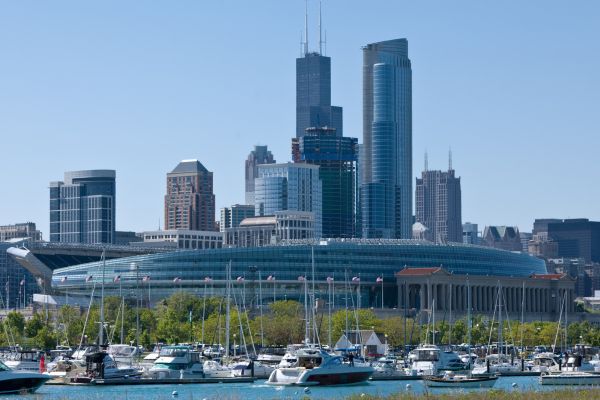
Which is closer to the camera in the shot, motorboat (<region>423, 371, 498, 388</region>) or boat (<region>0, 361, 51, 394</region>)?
boat (<region>0, 361, 51, 394</region>)

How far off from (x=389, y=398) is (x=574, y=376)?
46.8 meters

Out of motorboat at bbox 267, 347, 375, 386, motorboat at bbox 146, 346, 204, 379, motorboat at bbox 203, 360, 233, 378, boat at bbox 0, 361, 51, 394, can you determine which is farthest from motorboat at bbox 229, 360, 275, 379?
boat at bbox 0, 361, 51, 394

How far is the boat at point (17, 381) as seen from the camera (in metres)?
100

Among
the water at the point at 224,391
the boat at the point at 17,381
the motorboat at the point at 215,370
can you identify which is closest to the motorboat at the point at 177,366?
the motorboat at the point at 215,370

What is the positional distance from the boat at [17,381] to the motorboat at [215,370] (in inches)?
1226

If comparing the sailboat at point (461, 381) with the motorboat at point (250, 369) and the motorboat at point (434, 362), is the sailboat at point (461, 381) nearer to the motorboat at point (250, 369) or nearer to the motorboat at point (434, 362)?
the motorboat at point (434, 362)

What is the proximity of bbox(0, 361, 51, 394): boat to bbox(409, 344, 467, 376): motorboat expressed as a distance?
46.3m

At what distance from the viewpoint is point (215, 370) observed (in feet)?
441

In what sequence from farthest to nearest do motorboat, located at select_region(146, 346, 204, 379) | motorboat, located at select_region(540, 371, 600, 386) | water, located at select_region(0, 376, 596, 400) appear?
motorboat, located at select_region(146, 346, 204, 379) < motorboat, located at select_region(540, 371, 600, 386) < water, located at select_region(0, 376, 596, 400)

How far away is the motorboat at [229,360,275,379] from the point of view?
134 meters

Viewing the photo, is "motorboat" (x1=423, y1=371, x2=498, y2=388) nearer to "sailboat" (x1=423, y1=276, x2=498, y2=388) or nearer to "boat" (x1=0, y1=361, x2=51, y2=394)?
"sailboat" (x1=423, y1=276, x2=498, y2=388)

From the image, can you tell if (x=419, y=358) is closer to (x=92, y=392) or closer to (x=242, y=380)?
(x=242, y=380)

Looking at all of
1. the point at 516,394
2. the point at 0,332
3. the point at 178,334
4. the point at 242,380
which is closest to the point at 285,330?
the point at 178,334

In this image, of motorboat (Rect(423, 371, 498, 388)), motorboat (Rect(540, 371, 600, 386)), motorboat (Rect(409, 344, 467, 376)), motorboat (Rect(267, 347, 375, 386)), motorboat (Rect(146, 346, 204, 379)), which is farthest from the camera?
motorboat (Rect(409, 344, 467, 376))
